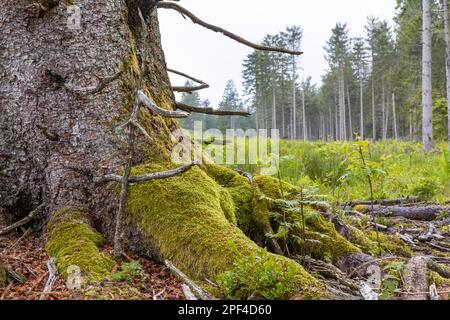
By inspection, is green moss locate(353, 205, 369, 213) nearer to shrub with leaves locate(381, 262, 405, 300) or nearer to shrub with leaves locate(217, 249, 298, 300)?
shrub with leaves locate(381, 262, 405, 300)

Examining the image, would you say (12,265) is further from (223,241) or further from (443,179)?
(443,179)

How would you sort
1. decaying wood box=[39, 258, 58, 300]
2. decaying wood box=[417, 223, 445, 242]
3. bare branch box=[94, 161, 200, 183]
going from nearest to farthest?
1. decaying wood box=[39, 258, 58, 300]
2. bare branch box=[94, 161, 200, 183]
3. decaying wood box=[417, 223, 445, 242]

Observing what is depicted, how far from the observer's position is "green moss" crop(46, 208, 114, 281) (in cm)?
202

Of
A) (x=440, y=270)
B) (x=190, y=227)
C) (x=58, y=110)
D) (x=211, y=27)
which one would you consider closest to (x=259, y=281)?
(x=190, y=227)

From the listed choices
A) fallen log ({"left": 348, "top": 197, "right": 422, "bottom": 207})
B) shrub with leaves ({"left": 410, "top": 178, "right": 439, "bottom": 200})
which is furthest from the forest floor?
shrub with leaves ({"left": 410, "top": 178, "right": 439, "bottom": 200})

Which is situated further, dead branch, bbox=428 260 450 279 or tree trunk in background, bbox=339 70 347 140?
tree trunk in background, bbox=339 70 347 140

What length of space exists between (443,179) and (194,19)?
5.05m

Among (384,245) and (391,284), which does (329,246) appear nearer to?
(384,245)

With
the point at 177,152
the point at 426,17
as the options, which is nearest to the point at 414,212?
the point at 177,152

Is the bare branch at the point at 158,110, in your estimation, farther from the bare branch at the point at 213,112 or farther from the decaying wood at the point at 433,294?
the decaying wood at the point at 433,294

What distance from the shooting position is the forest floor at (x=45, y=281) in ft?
5.93

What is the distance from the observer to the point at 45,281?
6.51 ft

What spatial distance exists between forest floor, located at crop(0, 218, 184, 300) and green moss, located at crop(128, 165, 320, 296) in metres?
0.13
